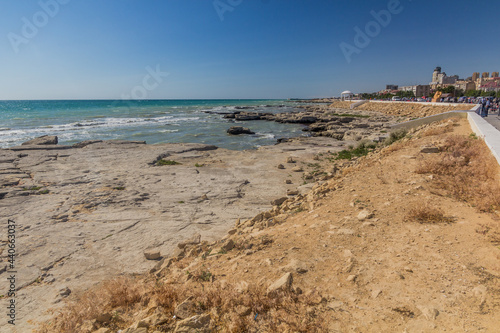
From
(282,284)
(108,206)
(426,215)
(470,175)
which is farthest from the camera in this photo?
(108,206)

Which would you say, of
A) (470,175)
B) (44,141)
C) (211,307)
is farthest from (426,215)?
(44,141)

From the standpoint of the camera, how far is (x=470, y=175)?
555cm

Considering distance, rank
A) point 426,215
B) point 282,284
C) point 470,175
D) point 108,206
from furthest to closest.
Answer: point 108,206 < point 470,175 < point 426,215 < point 282,284

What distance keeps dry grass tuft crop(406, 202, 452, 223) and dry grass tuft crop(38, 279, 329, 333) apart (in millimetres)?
2473

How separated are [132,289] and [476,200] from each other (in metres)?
5.49

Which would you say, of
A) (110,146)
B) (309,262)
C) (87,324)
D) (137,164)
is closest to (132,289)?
(87,324)

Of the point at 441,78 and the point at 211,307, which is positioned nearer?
the point at 211,307

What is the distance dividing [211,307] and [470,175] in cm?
→ 582

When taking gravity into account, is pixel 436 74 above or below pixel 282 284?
above

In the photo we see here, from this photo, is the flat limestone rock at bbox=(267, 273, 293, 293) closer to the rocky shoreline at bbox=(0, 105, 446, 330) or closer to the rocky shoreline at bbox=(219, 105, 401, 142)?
the rocky shoreline at bbox=(0, 105, 446, 330)

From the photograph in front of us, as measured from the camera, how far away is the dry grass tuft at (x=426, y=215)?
161 inches

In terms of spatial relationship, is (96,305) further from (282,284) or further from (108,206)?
(108,206)

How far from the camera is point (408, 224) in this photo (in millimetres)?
4113

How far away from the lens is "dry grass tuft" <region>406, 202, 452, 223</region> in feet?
13.5
